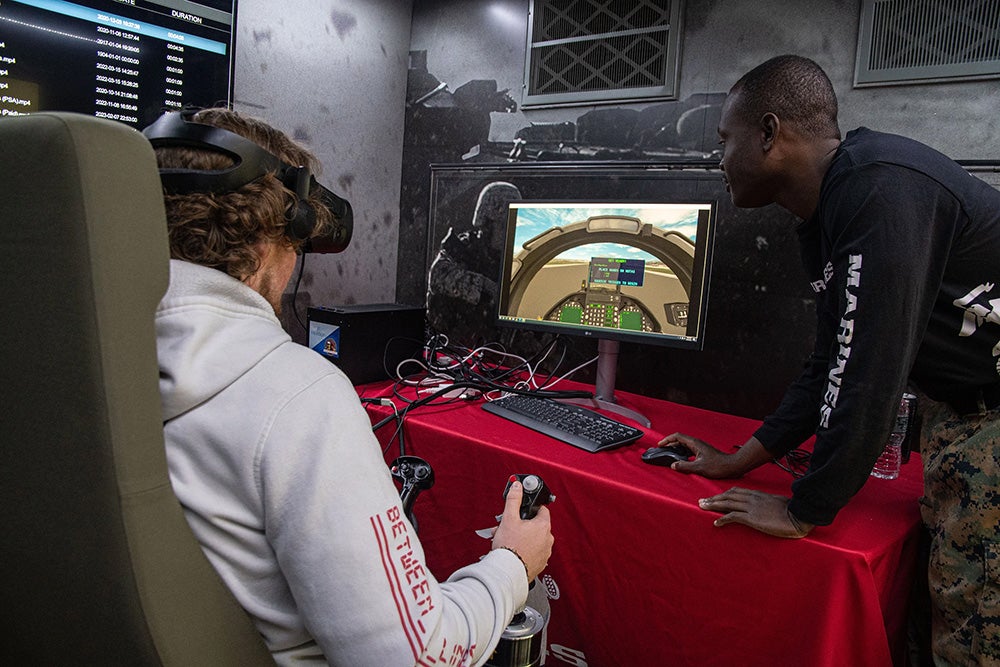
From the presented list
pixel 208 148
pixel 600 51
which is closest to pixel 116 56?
pixel 208 148

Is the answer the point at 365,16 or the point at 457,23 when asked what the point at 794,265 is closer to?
the point at 457,23

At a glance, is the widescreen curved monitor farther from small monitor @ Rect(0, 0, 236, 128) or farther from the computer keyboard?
small monitor @ Rect(0, 0, 236, 128)

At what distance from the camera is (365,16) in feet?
7.15

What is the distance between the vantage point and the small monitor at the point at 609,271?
5.14 feet

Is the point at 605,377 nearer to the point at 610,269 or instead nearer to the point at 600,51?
the point at 610,269

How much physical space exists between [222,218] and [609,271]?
3.70 feet

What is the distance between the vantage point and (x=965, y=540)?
3.11 feet

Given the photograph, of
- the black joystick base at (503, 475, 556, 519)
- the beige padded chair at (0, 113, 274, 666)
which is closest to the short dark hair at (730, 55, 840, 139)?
the black joystick base at (503, 475, 556, 519)

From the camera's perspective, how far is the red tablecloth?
960 mm

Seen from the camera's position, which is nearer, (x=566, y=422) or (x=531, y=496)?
(x=531, y=496)

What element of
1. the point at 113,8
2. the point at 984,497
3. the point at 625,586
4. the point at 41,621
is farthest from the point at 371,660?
the point at 113,8

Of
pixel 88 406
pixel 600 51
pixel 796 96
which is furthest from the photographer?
pixel 600 51

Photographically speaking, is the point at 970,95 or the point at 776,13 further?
the point at 776,13

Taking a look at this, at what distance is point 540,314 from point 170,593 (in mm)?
1312
